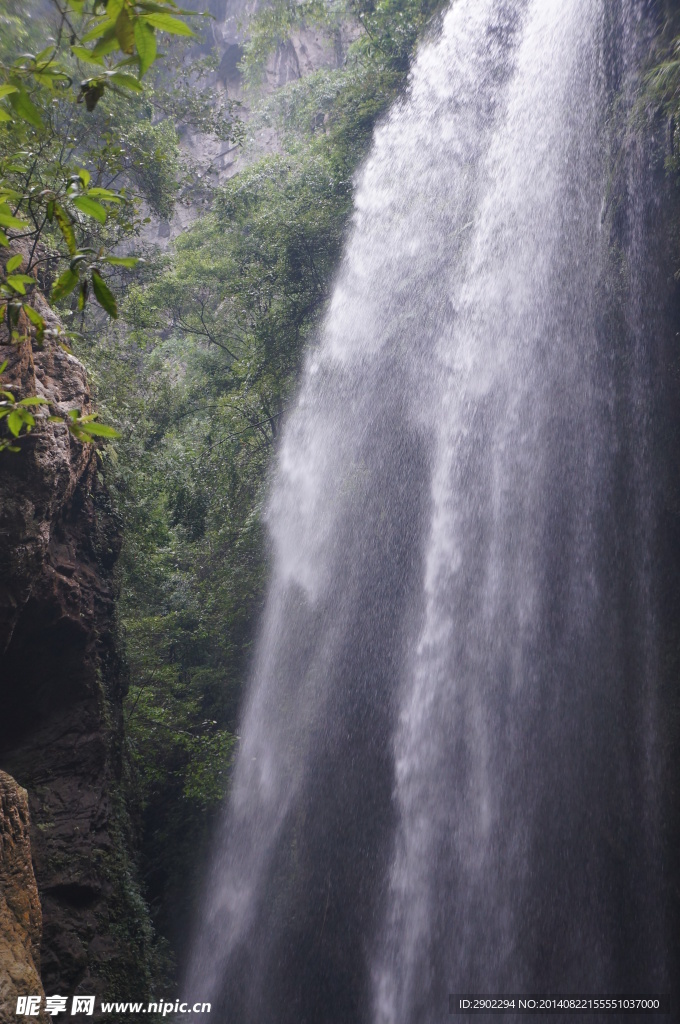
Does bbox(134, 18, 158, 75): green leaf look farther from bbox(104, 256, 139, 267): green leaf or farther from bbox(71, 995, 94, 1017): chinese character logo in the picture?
bbox(71, 995, 94, 1017): chinese character logo

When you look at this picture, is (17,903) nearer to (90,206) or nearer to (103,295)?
(103,295)

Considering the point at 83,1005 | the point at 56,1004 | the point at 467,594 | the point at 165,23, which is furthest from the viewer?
the point at 467,594

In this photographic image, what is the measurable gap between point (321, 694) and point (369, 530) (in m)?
2.57

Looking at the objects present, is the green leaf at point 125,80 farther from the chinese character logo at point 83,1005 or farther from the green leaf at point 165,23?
the chinese character logo at point 83,1005

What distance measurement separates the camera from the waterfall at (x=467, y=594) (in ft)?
22.0

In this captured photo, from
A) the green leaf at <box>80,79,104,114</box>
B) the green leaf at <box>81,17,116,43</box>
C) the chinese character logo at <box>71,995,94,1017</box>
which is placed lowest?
the chinese character logo at <box>71,995,94,1017</box>

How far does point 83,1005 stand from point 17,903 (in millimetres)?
2253

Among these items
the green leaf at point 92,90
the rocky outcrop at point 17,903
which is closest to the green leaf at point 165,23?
the green leaf at point 92,90

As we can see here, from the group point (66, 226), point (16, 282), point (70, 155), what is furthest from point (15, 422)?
point (70, 155)

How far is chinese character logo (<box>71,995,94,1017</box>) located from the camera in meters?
5.17

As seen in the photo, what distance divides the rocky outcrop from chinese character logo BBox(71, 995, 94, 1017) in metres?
1.89

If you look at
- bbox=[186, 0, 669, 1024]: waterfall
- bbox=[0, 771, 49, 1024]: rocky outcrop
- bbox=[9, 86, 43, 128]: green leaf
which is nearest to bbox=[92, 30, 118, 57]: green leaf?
bbox=[9, 86, 43, 128]: green leaf

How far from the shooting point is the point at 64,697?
6738mm

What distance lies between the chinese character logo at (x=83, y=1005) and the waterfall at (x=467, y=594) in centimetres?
280
